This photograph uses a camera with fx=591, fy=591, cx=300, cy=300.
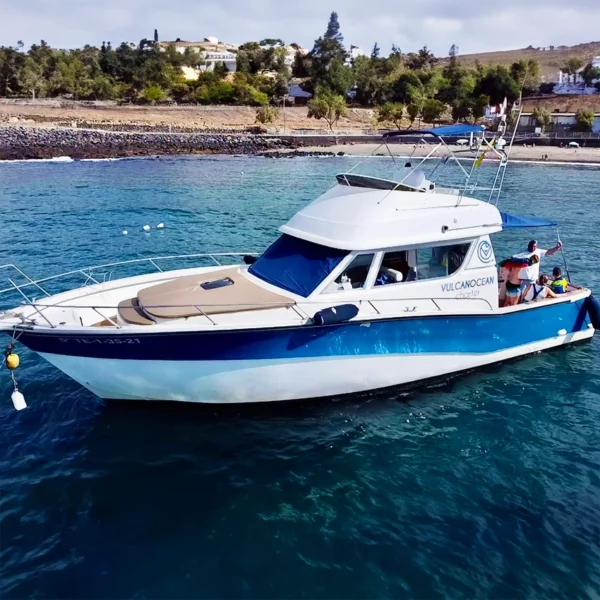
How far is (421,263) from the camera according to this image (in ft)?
35.8

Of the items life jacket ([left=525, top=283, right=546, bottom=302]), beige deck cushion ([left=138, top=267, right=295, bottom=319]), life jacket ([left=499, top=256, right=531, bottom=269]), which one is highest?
life jacket ([left=499, top=256, right=531, bottom=269])

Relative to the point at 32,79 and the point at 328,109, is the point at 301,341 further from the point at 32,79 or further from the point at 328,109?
the point at 32,79

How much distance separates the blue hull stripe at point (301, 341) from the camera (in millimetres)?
8852

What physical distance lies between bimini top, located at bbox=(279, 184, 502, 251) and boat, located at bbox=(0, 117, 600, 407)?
0.08 feet

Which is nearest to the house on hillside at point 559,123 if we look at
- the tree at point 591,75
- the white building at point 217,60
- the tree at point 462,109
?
the tree at point 462,109

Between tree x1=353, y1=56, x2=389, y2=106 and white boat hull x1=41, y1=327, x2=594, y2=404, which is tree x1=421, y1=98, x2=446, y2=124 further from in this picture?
white boat hull x1=41, y1=327, x2=594, y2=404

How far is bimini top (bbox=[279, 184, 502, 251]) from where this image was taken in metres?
10.1

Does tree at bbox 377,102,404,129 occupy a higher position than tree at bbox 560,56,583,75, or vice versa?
tree at bbox 560,56,583,75

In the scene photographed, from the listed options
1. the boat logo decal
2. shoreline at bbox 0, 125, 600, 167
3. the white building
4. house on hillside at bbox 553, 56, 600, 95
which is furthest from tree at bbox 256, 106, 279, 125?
the boat logo decal

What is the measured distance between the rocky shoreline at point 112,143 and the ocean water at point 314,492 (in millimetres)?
52804

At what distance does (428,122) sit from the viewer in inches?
3851

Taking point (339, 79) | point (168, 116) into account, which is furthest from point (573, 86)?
point (168, 116)

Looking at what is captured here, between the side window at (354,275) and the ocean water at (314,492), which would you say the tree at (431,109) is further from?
the side window at (354,275)

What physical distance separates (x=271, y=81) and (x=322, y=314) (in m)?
110
